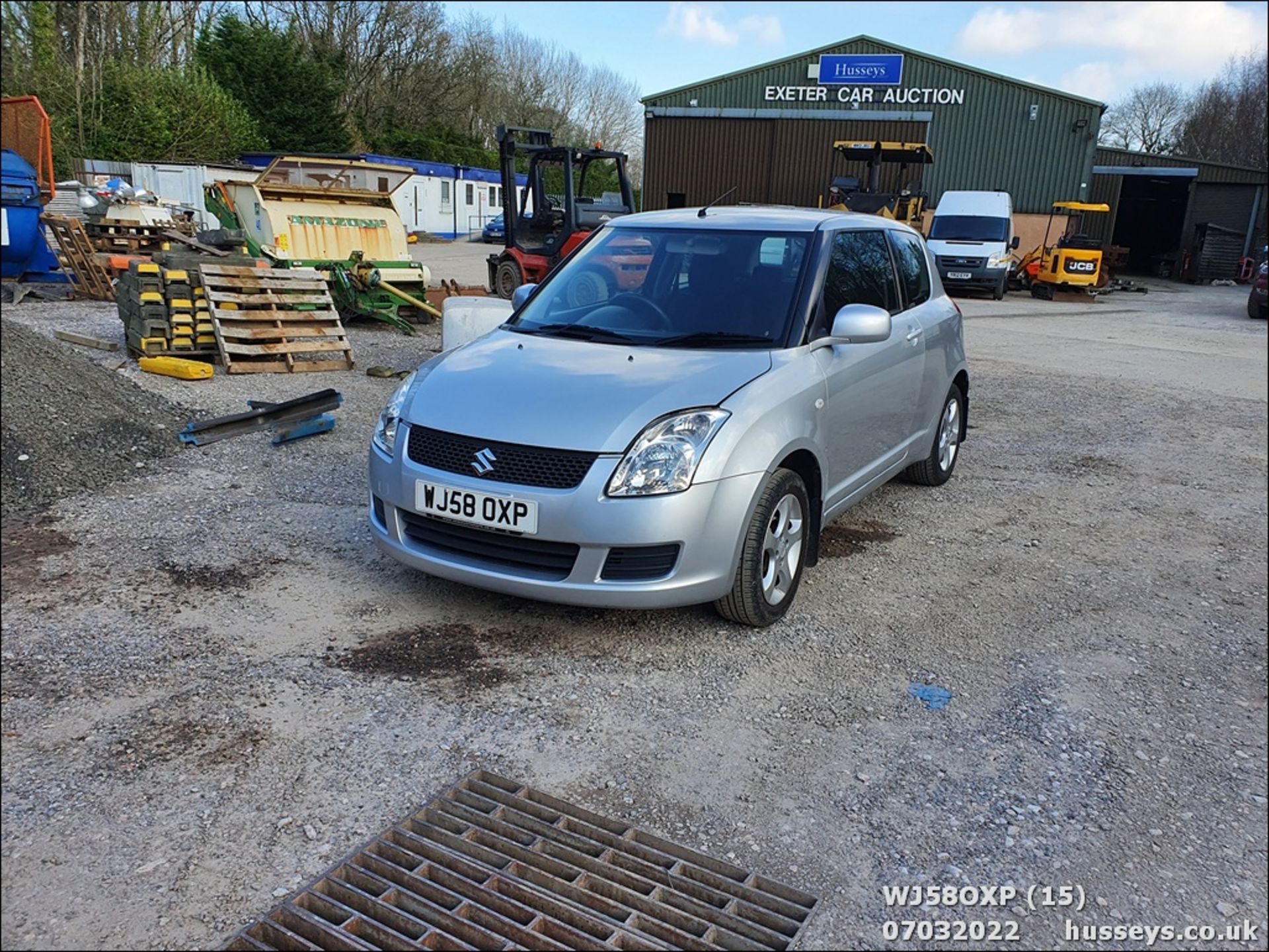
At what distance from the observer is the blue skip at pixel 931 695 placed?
359 cm

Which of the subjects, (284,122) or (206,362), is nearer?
(206,362)

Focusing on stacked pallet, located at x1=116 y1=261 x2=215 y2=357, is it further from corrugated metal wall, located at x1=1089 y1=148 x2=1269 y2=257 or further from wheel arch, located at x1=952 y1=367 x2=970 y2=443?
corrugated metal wall, located at x1=1089 y1=148 x2=1269 y2=257

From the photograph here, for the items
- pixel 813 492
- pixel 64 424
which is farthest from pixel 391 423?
pixel 64 424

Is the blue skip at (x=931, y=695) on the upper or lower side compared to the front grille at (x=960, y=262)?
lower

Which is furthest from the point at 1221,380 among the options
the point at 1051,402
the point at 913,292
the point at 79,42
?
the point at 79,42

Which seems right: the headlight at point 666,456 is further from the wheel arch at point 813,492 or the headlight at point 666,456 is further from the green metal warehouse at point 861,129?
the green metal warehouse at point 861,129

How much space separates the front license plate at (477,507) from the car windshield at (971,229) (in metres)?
20.6

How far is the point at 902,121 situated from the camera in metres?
29.5

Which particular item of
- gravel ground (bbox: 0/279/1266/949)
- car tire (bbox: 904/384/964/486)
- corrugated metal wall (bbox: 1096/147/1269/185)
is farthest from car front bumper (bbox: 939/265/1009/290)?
gravel ground (bbox: 0/279/1266/949)

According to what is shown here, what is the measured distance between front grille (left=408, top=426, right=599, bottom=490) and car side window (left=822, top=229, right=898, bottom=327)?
165 centimetres

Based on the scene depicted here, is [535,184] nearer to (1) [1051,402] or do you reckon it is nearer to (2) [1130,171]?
(1) [1051,402]

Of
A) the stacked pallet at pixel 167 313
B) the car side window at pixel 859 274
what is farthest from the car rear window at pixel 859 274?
the stacked pallet at pixel 167 313

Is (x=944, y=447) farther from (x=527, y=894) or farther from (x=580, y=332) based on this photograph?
(x=527, y=894)

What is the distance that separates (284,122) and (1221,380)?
116ft
